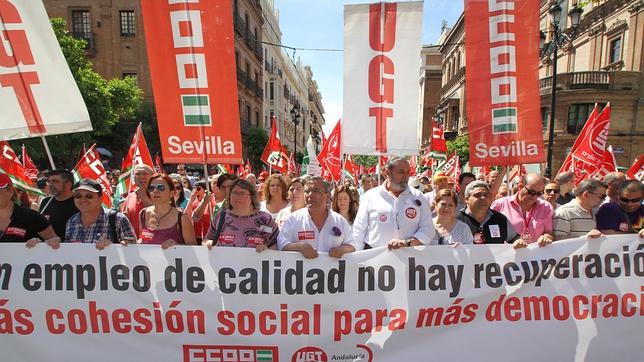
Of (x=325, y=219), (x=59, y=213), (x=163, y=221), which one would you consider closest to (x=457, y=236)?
(x=325, y=219)

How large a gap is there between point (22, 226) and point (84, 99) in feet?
55.6

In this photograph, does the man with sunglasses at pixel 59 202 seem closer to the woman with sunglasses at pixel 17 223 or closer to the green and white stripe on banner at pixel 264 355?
the woman with sunglasses at pixel 17 223

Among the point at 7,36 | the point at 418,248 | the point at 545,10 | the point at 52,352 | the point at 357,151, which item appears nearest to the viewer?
the point at 52,352

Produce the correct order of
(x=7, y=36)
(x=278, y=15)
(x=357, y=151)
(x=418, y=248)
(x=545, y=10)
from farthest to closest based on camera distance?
(x=278, y=15)
(x=545, y=10)
(x=357, y=151)
(x=7, y=36)
(x=418, y=248)

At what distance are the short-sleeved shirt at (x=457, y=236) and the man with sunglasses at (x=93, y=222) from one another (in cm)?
253

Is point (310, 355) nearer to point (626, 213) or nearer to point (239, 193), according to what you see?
point (239, 193)

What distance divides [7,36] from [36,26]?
0.25m

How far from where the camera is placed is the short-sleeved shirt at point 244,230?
311cm

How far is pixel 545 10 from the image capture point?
32500 millimetres

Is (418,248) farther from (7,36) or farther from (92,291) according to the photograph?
(7,36)

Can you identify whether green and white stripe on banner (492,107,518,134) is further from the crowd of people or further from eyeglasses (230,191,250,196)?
eyeglasses (230,191,250,196)

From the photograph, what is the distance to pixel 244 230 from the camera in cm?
312

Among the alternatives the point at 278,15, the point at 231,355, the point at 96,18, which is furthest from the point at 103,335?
the point at 278,15

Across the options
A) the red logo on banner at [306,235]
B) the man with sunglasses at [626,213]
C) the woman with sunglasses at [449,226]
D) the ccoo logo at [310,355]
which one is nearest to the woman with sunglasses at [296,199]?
the red logo on banner at [306,235]
